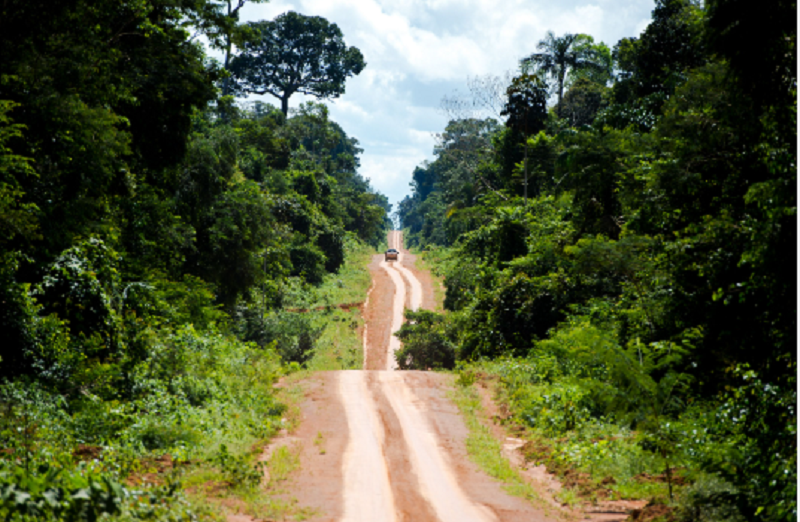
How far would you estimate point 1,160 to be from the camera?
12.5m

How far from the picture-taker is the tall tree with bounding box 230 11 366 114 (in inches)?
2628

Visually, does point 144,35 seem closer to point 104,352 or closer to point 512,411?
point 104,352

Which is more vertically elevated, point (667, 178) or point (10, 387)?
point (667, 178)

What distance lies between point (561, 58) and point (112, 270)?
45001 mm

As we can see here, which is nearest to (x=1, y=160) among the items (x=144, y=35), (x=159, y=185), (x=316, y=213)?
(x=144, y=35)

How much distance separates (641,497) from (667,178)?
7.29m

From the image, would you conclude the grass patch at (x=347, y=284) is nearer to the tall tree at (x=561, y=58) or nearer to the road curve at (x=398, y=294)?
the road curve at (x=398, y=294)

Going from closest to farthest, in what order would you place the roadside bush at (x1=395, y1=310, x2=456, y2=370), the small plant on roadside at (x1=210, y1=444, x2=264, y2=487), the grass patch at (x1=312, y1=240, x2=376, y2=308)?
the small plant on roadside at (x1=210, y1=444, x2=264, y2=487), the roadside bush at (x1=395, y1=310, x2=456, y2=370), the grass patch at (x1=312, y1=240, x2=376, y2=308)

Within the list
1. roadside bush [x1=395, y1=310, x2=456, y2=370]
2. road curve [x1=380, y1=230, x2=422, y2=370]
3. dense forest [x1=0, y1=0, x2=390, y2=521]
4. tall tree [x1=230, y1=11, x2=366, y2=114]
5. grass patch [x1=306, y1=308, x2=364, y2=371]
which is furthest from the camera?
tall tree [x1=230, y1=11, x2=366, y2=114]

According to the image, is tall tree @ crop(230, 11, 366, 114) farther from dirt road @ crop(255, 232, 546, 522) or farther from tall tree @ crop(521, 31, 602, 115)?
dirt road @ crop(255, 232, 546, 522)

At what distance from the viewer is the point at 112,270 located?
54.4 feet

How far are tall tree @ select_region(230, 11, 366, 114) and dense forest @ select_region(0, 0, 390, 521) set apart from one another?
40.7 m

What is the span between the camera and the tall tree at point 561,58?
172 ft

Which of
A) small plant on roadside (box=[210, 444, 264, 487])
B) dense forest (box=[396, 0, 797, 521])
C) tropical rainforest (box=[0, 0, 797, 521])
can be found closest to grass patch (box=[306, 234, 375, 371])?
tropical rainforest (box=[0, 0, 797, 521])
